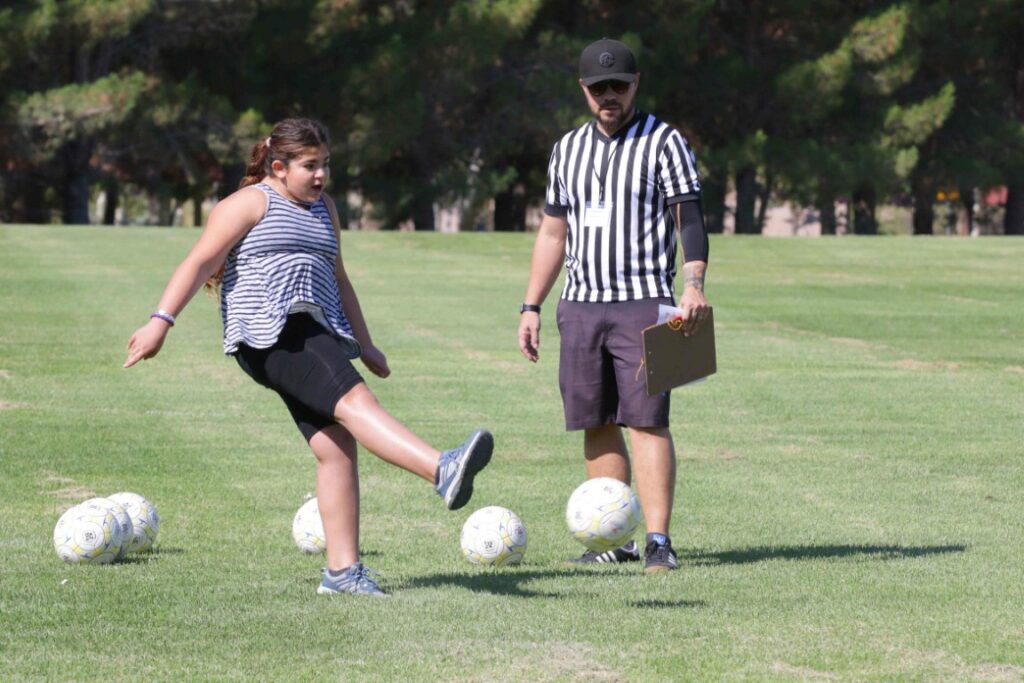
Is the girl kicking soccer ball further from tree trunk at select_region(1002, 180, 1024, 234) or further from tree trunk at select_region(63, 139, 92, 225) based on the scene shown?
tree trunk at select_region(1002, 180, 1024, 234)

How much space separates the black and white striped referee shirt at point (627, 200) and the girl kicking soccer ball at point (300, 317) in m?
1.25

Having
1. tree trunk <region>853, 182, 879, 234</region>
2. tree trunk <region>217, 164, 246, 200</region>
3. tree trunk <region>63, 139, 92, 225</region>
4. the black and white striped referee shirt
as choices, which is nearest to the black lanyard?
the black and white striped referee shirt

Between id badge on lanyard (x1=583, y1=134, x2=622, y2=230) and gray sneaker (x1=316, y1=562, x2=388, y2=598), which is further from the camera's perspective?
id badge on lanyard (x1=583, y1=134, x2=622, y2=230)

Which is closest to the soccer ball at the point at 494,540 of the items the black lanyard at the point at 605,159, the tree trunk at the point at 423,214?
the black lanyard at the point at 605,159

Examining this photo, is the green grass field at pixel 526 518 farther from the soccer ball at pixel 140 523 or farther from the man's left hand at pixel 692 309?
the man's left hand at pixel 692 309

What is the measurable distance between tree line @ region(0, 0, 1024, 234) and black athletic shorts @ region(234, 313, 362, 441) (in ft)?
113

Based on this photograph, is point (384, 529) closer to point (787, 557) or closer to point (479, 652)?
point (787, 557)

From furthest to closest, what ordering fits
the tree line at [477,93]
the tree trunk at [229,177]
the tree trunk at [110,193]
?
the tree trunk at [110,193] → the tree trunk at [229,177] → the tree line at [477,93]

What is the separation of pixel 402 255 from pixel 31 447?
2052cm

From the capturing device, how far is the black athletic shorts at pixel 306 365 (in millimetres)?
6164

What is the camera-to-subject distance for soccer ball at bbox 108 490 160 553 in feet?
24.0

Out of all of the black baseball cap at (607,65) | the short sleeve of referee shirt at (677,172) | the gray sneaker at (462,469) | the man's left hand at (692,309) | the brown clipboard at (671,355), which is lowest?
the gray sneaker at (462,469)

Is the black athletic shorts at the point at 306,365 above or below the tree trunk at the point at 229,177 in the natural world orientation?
below

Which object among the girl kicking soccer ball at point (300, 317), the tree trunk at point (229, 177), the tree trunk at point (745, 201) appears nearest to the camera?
the girl kicking soccer ball at point (300, 317)
